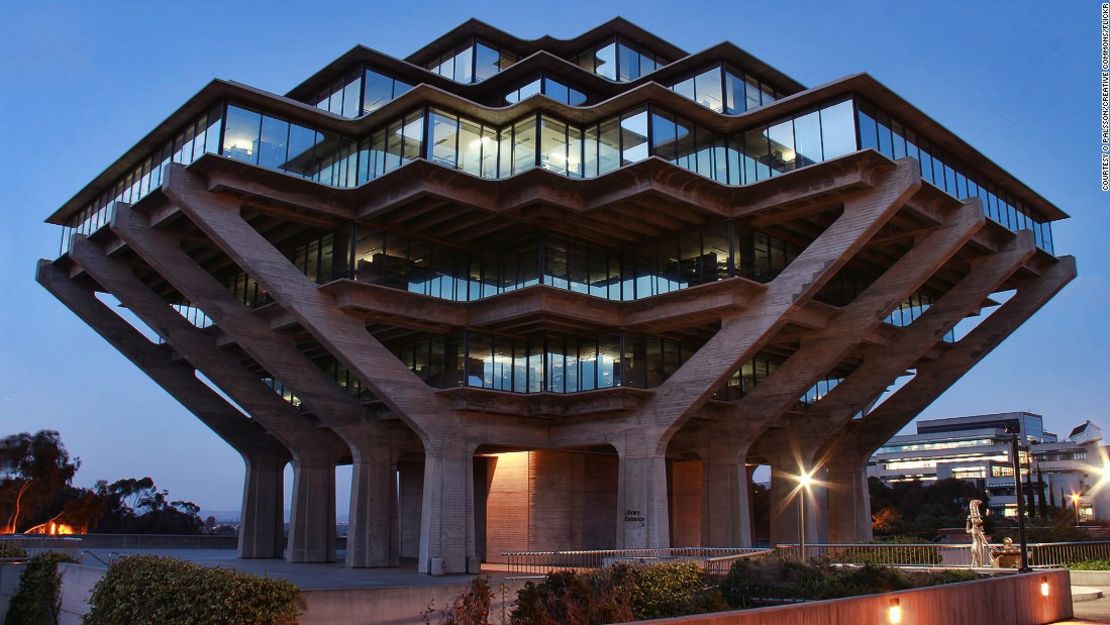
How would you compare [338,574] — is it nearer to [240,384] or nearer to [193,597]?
[240,384]

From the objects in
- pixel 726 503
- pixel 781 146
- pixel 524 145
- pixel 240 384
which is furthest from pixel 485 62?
pixel 726 503

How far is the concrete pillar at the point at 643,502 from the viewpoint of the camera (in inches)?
1535

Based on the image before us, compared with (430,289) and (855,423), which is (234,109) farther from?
(855,423)

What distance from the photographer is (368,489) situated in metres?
41.5

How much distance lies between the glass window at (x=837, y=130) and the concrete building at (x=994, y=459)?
2798 inches

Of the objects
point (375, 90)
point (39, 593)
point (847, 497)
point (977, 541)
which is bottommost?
point (39, 593)

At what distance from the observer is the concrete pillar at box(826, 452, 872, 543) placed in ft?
166

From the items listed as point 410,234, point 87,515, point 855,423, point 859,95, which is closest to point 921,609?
point 859,95

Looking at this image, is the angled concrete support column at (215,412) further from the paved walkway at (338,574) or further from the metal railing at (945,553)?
the metal railing at (945,553)

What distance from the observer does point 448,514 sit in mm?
38500

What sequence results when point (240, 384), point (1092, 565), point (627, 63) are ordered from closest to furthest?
point (1092, 565) < point (240, 384) < point (627, 63)

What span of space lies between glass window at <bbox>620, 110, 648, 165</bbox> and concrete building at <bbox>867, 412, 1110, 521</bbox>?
7479 cm

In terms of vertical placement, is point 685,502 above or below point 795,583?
above

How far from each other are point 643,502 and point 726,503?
17.6 ft
